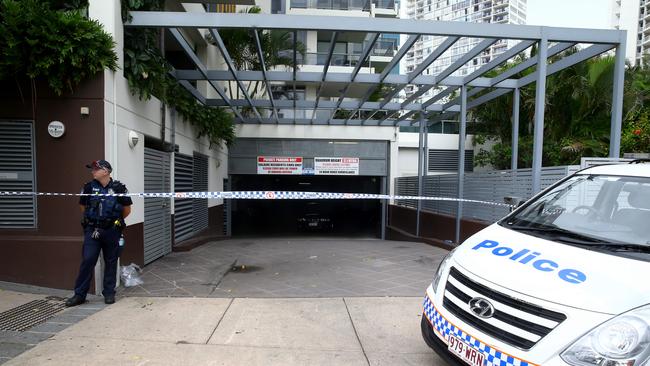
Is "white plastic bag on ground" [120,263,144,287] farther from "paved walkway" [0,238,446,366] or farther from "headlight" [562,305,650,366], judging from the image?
"headlight" [562,305,650,366]

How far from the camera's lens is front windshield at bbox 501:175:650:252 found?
10.1 feet

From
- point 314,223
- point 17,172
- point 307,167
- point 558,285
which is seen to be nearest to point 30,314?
point 17,172

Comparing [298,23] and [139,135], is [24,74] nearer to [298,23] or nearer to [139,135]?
[139,135]

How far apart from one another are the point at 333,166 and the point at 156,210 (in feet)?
30.5

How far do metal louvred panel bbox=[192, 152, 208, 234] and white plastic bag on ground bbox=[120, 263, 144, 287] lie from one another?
4704mm

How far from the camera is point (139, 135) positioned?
6.90m

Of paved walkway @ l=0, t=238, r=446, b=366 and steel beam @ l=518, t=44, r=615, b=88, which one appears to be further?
steel beam @ l=518, t=44, r=615, b=88

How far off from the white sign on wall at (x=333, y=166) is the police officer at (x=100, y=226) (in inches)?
448

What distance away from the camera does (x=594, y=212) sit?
355 cm

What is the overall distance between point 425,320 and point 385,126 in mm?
13356

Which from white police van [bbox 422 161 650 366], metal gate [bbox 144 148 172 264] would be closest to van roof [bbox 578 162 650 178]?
white police van [bbox 422 161 650 366]

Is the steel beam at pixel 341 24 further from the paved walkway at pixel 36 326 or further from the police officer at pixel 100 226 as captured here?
the paved walkway at pixel 36 326

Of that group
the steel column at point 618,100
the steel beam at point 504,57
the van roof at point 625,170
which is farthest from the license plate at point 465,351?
the steel beam at point 504,57

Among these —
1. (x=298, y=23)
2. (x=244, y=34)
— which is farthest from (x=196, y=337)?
(x=244, y=34)
